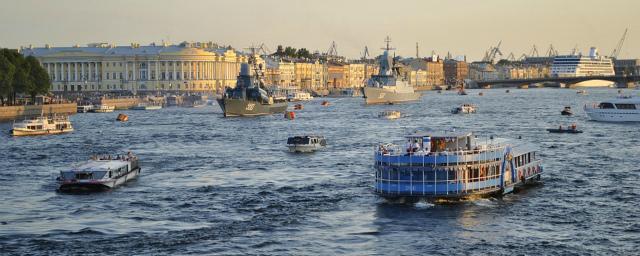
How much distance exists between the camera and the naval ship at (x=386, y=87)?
131 m

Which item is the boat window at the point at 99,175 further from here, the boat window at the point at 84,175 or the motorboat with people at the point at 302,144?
the motorboat with people at the point at 302,144

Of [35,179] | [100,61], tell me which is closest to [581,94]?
[100,61]

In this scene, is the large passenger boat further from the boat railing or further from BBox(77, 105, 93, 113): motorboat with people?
BBox(77, 105, 93, 113): motorboat with people

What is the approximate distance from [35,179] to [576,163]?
21986mm

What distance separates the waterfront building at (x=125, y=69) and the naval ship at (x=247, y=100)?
2377 inches

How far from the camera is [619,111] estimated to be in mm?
81375

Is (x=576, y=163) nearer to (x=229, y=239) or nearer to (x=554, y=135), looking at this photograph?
(x=554, y=135)

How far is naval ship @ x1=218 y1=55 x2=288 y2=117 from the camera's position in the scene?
9662cm

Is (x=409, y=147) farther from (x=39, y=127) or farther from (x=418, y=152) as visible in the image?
(x=39, y=127)

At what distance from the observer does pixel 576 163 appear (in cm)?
4753

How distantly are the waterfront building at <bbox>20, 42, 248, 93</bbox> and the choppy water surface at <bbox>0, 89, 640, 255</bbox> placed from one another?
348 feet

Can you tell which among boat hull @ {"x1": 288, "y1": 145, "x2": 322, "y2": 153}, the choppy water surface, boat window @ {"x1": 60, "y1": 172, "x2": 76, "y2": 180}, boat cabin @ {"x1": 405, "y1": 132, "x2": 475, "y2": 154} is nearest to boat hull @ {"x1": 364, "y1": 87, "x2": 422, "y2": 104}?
the choppy water surface

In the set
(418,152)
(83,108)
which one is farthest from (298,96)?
(418,152)

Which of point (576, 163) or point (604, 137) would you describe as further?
point (604, 137)
